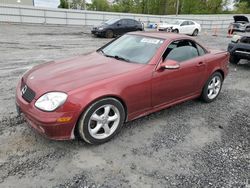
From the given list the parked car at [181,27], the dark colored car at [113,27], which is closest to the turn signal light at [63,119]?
the dark colored car at [113,27]

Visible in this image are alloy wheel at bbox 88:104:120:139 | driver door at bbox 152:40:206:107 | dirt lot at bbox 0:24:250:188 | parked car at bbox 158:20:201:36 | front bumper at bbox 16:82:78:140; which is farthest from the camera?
parked car at bbox 158:20:201:36

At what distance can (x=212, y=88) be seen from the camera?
4.93 metres

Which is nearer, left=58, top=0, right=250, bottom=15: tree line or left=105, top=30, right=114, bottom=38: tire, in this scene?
left=105, top=30, right=114, bottom=38: tire

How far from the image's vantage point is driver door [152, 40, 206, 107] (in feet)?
12.0

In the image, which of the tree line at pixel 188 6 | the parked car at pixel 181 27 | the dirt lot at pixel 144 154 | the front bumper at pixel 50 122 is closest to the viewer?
the dirt lot at pixel 144 154

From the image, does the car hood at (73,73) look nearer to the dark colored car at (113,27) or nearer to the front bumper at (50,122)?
the front bumper at (50,122)

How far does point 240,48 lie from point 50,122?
7.42 meters

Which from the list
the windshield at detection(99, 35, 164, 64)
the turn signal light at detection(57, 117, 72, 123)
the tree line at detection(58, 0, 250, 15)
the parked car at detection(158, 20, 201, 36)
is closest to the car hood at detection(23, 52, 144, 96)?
the windshield at detection(99, 35, 164, 64)

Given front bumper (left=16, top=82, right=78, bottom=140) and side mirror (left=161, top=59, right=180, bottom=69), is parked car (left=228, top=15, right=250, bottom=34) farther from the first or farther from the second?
front bumper (left=16, top=82, right=78, bottom=140)

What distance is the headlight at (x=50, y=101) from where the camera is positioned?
2.79m

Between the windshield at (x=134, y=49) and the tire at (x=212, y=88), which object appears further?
the tire at (x=212, y=88)

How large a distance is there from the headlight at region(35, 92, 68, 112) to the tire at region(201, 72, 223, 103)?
3.02 meters

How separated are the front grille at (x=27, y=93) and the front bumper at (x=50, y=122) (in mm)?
60

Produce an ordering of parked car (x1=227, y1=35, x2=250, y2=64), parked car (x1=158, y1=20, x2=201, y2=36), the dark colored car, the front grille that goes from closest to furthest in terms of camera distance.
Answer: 1. the front grille
2. parked car (x1=227, y1=35, x2=250, y2=64)
3. the dark colored car
4. parked car (x1=158, y1=20, x2=201, y2=36)
